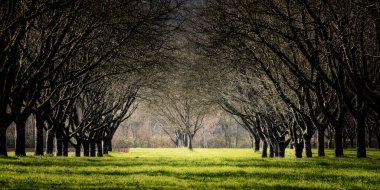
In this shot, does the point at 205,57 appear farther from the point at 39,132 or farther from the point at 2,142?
the point at 2,142

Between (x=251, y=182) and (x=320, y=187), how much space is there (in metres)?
1.97

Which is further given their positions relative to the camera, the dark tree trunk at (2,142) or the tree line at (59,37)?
the dark tree trunk at (2,142)

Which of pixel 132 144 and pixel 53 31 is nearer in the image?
pixel 53 31

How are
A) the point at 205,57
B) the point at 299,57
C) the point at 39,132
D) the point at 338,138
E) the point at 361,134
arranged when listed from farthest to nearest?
the point at 205,57 < the point at 299,57 < the point at 39,132 < the point at 338,138 < the point at 361,134

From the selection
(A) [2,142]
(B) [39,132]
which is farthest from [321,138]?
(A) [2,142]

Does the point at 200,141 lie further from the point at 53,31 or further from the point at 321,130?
the point at 53,31

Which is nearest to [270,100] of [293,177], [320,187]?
[293,177]

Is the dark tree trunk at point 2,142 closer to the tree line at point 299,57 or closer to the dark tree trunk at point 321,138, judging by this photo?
the tree line at point 299,57

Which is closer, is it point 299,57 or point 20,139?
point 20,139

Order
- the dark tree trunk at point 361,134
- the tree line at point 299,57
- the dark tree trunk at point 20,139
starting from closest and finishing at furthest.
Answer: the tree line at point 299,57 < the dark tree trunk at point 361,134 < the dark tree trunk at point 20,139

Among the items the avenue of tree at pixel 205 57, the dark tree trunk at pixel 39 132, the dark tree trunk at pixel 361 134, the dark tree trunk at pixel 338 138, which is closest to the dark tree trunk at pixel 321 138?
the avenue of tree at pixel 205 57

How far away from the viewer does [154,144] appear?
132m

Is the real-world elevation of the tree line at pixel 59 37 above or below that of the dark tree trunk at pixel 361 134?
above

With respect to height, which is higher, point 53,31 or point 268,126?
point 53,31
